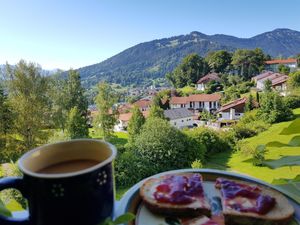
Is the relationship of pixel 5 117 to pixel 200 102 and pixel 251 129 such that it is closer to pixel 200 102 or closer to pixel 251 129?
pixel 251 129

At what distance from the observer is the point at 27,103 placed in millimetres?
8086

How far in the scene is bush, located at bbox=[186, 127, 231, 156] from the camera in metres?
11.1

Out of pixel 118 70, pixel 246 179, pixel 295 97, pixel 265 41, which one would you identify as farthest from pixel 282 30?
pixel 246 179

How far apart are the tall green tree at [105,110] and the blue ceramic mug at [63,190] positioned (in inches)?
466

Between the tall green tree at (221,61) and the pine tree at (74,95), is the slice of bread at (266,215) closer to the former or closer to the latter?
Answer: the pine tree at (74,95)

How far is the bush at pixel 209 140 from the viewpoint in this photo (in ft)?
36.5

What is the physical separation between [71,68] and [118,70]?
57159 millimetres

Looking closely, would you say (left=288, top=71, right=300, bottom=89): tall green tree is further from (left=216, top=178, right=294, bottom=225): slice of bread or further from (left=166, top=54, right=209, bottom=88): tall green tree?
(left=216, top=178, right=294, bottom=225): slice of bread

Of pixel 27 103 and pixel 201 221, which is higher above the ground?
pixel 201 221

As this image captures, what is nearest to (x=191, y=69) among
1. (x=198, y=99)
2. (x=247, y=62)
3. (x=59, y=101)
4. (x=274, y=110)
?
(x=247, y=62)

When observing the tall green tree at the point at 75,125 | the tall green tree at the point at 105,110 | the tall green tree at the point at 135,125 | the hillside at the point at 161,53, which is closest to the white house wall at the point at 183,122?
the tall green tree at the point at 135,125

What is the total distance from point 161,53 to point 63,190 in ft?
265

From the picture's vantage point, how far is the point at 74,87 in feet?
43.8

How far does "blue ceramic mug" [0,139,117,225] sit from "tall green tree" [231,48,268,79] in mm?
26587
